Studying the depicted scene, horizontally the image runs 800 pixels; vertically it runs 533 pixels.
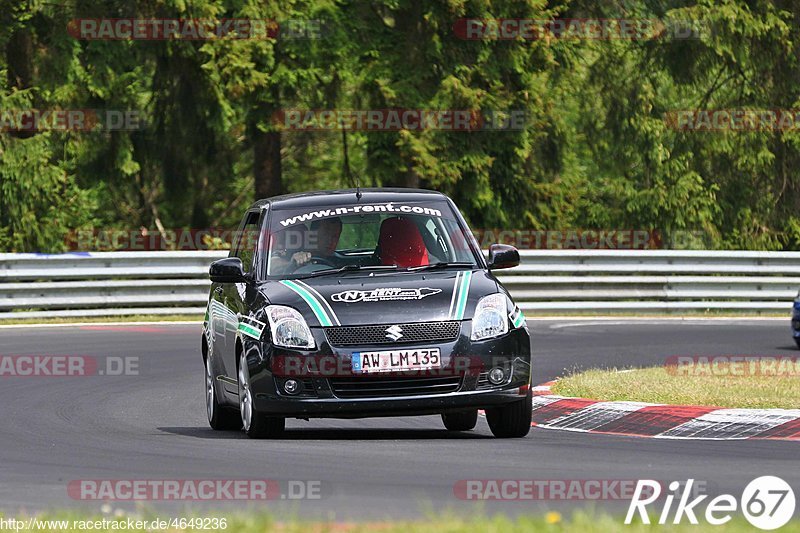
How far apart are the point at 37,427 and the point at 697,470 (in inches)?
204

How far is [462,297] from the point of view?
10.8 m

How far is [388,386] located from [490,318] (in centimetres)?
82

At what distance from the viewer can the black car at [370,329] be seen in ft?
34.4

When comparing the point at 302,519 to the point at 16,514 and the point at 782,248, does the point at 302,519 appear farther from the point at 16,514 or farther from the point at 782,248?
the point at 782,248

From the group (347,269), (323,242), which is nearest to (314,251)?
(323,242)

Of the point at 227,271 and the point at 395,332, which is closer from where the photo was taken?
the point at 395,332

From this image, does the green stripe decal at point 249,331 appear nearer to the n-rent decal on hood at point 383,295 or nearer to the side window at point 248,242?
the n-rent decal on hood at point 383,295

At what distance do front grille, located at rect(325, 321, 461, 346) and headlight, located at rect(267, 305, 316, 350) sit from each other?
151 millimetres

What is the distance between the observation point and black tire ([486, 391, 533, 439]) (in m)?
10.9

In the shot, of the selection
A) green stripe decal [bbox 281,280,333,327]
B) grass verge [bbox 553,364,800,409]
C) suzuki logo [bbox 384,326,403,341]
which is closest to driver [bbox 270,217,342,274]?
green stripe decal [bbox 281,280,333,327]

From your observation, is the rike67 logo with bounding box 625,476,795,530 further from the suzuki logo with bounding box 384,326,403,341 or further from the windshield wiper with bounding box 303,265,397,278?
the windshield wiper with bounding box 303,265,397,278

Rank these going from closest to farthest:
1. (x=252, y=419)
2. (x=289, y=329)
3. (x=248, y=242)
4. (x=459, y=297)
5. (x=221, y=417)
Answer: (x=289, y=329) < (x=459, y=297) < (x=252, y=419) < (x=221, y=417) < (x=248, y=242)

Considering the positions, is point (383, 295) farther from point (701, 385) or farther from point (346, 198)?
point (701, 385)

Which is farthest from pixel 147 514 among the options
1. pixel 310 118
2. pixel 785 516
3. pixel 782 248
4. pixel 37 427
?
pixel 782 248
